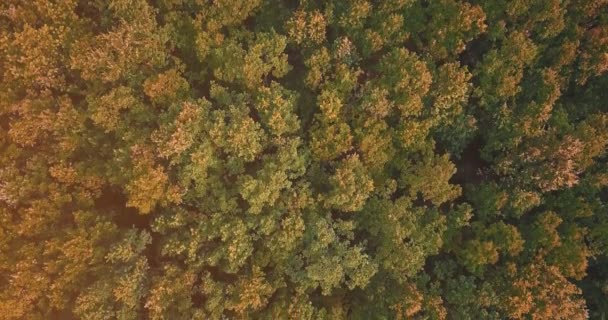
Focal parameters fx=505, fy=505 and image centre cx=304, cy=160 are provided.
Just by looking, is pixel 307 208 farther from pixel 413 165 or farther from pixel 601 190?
pixel 601 190

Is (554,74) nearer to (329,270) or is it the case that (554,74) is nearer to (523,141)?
(523,141)

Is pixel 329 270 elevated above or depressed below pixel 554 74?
below

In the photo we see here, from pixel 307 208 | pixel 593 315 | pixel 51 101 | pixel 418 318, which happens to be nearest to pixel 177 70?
pixel 51 101

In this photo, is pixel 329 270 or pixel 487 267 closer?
pixel 329 270

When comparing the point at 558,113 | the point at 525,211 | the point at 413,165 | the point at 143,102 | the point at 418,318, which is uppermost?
the point at 143,102

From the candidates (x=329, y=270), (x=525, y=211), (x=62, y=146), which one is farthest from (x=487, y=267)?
(x=62, y=146)

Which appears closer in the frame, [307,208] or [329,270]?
[329,270]
